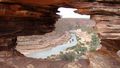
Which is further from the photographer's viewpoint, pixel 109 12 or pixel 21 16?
pixel 21 16

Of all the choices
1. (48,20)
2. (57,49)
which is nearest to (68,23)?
(57,49)

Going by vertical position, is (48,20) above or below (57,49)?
above

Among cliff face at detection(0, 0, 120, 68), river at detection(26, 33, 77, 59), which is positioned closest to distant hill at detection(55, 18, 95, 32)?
river at detection(26, 33, 77, 59)

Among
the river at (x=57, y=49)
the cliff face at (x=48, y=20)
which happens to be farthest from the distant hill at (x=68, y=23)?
the cliff face at (x=48, y=20)

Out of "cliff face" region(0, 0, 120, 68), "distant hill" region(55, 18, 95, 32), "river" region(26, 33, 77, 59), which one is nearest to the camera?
"cliff face" region(0, 0, 120, 68)

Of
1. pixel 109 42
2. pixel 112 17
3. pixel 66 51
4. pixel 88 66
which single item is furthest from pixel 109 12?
pixel 66 51

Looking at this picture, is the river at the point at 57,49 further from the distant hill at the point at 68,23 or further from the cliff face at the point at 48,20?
the cliff face at the point at 48,20

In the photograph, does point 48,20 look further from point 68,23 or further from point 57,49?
point 57,49

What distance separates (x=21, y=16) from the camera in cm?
930

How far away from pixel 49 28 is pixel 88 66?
5.49 feet

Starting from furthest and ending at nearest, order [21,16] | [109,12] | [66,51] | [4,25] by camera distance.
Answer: [66,51], [4,25], [21,16], [109,12]

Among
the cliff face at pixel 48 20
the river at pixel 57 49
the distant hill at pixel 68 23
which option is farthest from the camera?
the distant hill at pixel 68 23

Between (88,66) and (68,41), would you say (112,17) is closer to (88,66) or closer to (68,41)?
(88,66)

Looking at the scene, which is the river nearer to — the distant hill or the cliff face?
the distant hill
